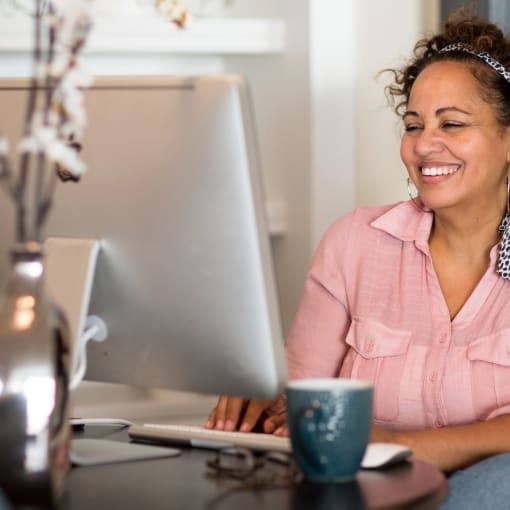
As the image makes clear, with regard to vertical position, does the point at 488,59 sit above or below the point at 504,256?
above

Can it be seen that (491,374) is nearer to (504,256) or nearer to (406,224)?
(504,256)

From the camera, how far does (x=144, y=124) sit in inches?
52.6

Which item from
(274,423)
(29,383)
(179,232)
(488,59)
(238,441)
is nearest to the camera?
(29,383)

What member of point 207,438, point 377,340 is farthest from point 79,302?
point 377,340

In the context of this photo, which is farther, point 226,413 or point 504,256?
point 504,256

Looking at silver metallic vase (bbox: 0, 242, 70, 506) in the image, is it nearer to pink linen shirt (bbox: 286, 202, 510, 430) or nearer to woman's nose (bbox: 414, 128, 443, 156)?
pink linen shirt (bbox: 286, 202, 510, 430)

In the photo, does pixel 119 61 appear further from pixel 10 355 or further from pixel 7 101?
pixel 10 355

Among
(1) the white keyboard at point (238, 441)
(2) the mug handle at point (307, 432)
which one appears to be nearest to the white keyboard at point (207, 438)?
(1) the white keyboard at point (238, 441)

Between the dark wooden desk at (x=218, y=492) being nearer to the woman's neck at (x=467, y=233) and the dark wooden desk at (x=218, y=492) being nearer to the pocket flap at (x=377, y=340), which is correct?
the pocket flap at (x=377, y=340)

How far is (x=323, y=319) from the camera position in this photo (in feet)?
7.06

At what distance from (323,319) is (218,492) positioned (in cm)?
91

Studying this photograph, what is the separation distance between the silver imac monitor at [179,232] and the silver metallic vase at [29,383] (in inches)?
6.5

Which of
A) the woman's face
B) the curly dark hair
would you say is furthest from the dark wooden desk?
the curly dark hair

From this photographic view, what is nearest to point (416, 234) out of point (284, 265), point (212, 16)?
point (284, 265)
